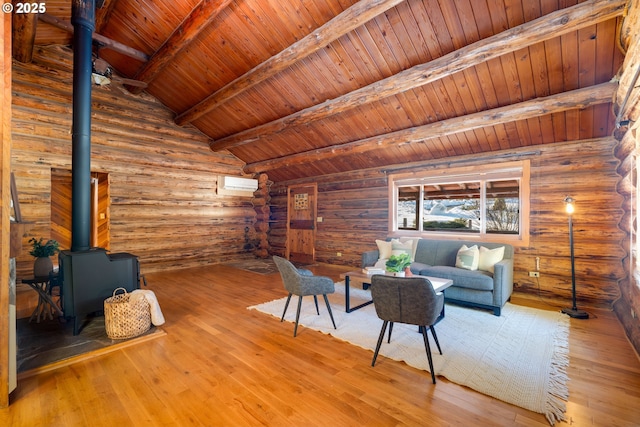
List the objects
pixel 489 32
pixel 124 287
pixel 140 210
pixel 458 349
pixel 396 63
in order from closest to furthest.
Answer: pixel 458 349
pixel 489 32
pixel 124 287
pixel 396 63
pixel 140 210

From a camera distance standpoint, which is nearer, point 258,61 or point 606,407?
point 606,407

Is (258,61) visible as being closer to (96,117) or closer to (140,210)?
(96,117)

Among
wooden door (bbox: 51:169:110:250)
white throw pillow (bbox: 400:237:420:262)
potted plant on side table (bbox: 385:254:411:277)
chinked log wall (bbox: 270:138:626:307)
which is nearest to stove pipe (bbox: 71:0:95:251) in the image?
wooden door (bbox: 51:169:110:250)

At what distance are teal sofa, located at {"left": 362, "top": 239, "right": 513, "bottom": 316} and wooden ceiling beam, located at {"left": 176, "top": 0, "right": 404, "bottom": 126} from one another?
11.2ft

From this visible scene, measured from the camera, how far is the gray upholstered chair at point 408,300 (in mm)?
2174

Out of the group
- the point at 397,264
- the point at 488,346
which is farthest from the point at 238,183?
the point at 488,346

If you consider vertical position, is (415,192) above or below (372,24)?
below

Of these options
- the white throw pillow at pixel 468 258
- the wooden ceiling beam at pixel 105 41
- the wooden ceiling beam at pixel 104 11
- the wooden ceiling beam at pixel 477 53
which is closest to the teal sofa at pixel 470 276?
the white throw pillow at pixel 468 258

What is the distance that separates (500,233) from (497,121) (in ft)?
6.78

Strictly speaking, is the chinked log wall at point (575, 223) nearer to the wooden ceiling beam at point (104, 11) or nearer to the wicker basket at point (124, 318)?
the wicker basket at point (124, 318)

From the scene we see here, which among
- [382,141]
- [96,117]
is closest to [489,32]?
[382,141]

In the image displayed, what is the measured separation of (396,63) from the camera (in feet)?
12.8

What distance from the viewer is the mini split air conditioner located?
7.42m

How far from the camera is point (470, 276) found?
388cm
